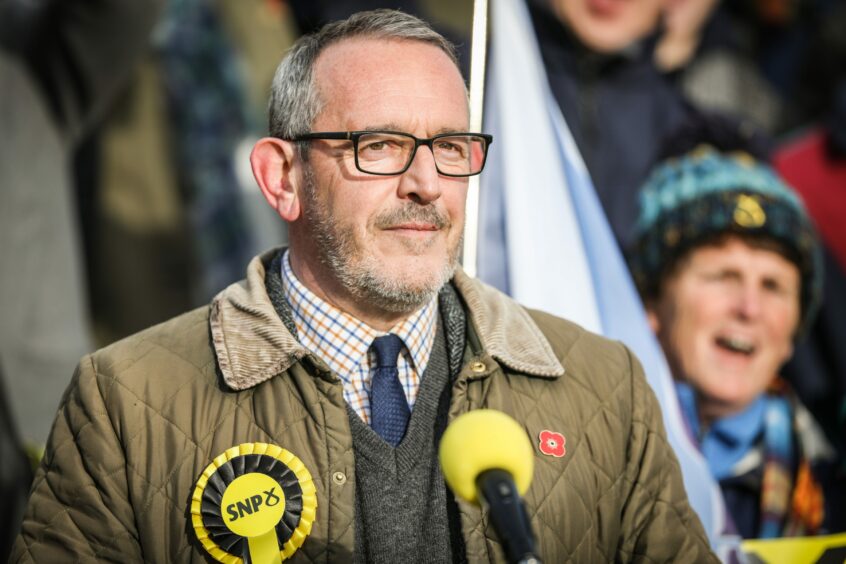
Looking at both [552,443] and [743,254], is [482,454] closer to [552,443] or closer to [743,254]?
[552,443]

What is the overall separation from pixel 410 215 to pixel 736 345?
208 cm

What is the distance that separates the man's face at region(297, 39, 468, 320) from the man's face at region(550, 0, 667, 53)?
227 cm

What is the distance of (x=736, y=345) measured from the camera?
4.30 meters

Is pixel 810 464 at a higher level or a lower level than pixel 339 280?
lower

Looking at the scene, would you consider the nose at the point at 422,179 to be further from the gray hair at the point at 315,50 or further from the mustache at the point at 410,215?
the gray hair at the point at 315,50

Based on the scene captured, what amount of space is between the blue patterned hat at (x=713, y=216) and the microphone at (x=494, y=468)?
96.6 inches

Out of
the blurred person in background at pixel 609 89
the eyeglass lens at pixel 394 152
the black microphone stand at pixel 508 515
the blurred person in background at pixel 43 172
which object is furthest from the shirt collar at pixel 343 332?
the blurred person in background at pixel 43 172

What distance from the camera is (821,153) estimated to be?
555cm

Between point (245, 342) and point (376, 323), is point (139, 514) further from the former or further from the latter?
point (376, 323)

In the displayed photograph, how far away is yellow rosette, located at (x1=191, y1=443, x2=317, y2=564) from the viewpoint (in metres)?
2.49

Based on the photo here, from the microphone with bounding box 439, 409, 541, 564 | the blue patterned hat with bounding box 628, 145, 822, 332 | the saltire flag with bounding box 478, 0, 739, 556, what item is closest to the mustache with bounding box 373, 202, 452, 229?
the microphone with bounding box 439, 409, 541, 564

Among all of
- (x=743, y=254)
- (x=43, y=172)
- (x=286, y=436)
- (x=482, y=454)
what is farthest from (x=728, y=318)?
(x=43, y=172)

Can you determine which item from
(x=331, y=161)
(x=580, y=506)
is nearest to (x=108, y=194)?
(x=331, y=161)

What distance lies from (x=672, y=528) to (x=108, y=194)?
4.10 meters
